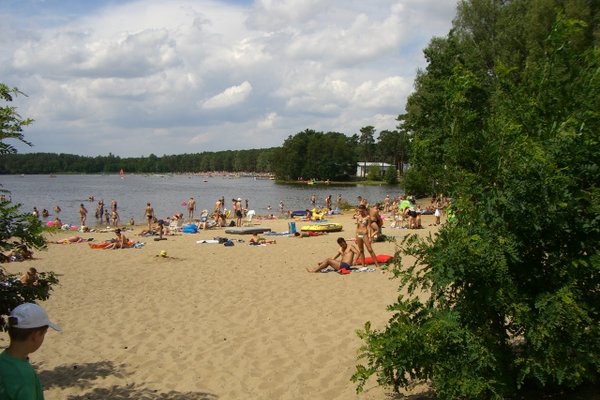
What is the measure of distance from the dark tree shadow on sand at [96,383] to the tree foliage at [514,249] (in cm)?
258

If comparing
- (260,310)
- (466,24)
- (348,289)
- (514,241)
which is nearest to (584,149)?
(514,241)

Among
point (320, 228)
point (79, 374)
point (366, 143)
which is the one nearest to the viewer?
point (79, 374)

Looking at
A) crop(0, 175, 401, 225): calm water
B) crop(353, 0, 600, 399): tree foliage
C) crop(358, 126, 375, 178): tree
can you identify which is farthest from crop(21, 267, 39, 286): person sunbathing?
crop(358, 126, 375, 178): tree

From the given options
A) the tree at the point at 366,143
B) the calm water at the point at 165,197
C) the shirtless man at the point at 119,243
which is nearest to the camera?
the shirtless man at the point at 119,243

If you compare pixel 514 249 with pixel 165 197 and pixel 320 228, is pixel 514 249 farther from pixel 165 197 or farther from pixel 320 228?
pixel 165 197

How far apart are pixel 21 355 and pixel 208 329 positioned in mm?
5712

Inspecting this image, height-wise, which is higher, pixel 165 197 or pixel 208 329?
pixel 208 329

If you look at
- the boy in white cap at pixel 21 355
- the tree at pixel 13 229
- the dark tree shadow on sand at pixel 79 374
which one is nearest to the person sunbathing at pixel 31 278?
the tree at pixel 13 229

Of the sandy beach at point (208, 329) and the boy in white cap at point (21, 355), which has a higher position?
the boy in white cap at point (21, 355)

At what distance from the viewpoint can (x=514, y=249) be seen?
13.2 feet

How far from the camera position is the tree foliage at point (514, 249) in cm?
398

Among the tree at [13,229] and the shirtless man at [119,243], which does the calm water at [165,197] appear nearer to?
the shirtless man at [119,243]

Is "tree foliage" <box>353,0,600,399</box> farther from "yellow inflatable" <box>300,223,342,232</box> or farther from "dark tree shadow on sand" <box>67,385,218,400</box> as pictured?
"yellow inflatable" <box>300,223,342,232</box>

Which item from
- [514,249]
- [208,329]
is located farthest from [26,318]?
[208,329]
